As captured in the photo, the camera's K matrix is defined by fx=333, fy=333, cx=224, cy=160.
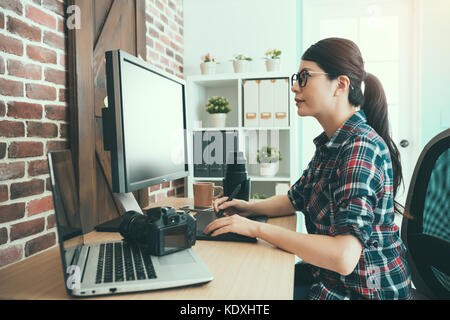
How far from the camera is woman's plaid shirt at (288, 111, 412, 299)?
85 centimetres

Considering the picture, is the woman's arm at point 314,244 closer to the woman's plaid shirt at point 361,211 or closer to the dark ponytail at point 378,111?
the woman's plaid shirt at point 361,211

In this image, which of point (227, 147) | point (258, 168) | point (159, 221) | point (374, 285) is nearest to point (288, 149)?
point (258, 168)

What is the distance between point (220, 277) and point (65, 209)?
1.23 feet

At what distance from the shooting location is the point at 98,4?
155 centimetres

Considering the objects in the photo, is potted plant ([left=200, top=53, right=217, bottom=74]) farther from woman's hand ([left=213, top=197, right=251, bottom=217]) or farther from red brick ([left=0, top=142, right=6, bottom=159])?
red brick ([left=0, top=142, right=6, bottom=159])

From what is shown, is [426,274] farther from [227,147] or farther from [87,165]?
[227,147]

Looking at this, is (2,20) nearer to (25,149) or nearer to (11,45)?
(11,45)

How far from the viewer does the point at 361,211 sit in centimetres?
83

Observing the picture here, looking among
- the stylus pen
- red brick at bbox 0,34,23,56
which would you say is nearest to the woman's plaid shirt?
the stylus pen

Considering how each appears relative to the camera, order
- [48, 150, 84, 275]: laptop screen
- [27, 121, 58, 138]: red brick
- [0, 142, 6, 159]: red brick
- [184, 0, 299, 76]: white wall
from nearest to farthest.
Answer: [48, 150, 84, 275]: laptop screen
[0, 142, 6, 159]: red brick
[27, 121, 58, 138]: red brick
[184, 0, 299, 76]: white wall

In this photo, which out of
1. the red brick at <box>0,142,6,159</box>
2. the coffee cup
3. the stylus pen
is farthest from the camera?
the coffee cup

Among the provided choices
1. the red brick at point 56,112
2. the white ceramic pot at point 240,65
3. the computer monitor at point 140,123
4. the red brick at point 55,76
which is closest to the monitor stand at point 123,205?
the computer monitor at point 140,123

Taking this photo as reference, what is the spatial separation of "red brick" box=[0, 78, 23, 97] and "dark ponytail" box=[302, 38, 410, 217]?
0.96 metres

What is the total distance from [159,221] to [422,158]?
0.90m
